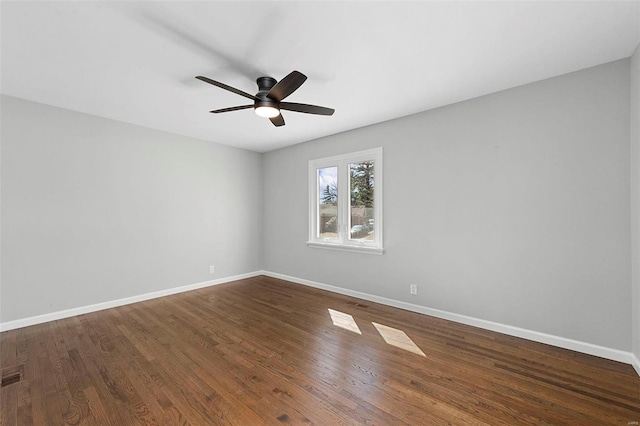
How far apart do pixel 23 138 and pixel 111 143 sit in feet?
2.73

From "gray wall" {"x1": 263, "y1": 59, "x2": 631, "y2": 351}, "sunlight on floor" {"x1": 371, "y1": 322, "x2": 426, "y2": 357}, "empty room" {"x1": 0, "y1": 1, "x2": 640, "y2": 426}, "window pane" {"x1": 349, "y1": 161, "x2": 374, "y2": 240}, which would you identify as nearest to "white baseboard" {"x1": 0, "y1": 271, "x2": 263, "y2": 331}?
"empty room" {"x1": 0, "y1": 1, "x2": 640, "y2": 426}

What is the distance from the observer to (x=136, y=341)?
2691 millimetres

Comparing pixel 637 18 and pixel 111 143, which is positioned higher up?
pixel 637 18

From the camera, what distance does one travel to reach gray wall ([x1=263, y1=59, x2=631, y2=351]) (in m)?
2.35

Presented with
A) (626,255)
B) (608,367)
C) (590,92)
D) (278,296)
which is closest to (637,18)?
(590,92)

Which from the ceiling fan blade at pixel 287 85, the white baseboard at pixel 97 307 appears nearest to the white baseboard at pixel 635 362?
the ceiling fan blade at pixel 287 85

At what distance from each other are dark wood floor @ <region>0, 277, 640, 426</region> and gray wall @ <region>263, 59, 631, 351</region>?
410mm

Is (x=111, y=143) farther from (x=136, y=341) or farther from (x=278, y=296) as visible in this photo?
(x=278, y=296)

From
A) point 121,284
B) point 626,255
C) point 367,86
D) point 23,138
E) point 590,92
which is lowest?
point 121,284

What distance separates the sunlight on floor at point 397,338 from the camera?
2533 millimetres

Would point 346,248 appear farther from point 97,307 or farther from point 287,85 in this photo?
point 97,307

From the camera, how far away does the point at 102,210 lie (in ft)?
12.0

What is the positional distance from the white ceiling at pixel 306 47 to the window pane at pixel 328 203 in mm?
1557

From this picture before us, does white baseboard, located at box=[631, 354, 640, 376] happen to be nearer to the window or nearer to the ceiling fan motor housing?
the window
